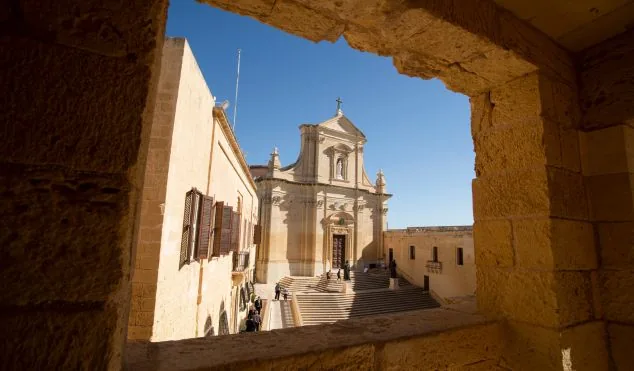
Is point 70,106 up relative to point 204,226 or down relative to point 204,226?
up

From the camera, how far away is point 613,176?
2.17 metres

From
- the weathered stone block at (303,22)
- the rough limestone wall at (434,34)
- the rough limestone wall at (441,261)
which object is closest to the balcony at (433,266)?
the rough limestone wall at (441,261)

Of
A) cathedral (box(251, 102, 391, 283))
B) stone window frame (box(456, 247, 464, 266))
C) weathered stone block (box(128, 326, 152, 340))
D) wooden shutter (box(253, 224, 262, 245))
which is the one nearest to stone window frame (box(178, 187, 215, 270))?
weathered stone block (box(128, 326, 152, 340))

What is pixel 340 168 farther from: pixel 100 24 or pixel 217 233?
pixel 100 24

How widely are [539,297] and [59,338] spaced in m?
2.44

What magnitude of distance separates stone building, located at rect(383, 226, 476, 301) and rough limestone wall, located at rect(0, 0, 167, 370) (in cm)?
1380

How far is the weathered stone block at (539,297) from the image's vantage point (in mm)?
1908

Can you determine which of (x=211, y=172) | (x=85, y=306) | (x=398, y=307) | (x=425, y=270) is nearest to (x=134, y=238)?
(x=85, y=306)

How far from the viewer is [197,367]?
1.08 m

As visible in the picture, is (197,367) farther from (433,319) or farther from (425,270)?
(425,270)

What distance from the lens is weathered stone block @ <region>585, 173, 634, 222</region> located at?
6.84 feet

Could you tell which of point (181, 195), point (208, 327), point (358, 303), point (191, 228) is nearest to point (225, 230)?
point (208, 327)

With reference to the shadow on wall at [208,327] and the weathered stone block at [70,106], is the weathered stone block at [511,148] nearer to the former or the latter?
the weathered stone block at [70,106]

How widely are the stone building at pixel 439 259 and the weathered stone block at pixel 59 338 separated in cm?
1375
